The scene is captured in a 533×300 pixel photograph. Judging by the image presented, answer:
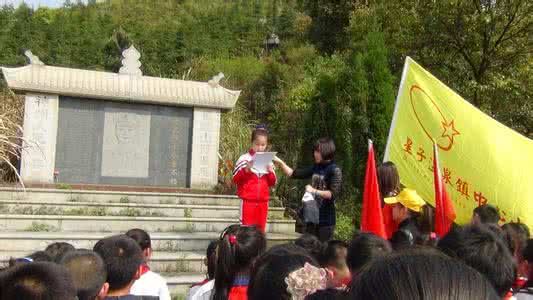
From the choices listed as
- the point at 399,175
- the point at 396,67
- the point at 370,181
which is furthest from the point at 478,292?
the point at 396,67

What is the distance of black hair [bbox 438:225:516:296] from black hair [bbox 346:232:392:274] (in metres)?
0.34

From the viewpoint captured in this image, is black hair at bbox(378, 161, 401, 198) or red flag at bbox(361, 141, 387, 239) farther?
black hair at bbox(378, 161, 401, 198)

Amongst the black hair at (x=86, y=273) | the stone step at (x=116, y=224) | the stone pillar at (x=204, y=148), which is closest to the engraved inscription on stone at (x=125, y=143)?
the stone pillar at (x=204, y=148)

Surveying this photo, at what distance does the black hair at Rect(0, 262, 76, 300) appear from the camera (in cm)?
159

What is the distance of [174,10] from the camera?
29.5 meters

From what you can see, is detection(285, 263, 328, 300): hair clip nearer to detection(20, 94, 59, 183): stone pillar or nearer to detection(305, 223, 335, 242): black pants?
detection(305, 223, 335, 242): black pants

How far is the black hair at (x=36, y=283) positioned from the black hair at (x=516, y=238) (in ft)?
8.32

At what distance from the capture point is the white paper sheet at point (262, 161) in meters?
5.09

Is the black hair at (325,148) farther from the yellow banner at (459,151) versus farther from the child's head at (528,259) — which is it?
the child's head at (528,259)

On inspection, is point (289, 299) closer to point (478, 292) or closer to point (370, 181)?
point (478, 292)

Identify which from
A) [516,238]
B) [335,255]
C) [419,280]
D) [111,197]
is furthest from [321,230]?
[111,197]

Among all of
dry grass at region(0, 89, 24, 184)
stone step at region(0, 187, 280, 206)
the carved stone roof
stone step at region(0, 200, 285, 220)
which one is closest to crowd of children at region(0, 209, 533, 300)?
stone step at region(0, 200, 285, 220)

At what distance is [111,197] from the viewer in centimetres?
860

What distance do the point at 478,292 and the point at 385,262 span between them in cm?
15
